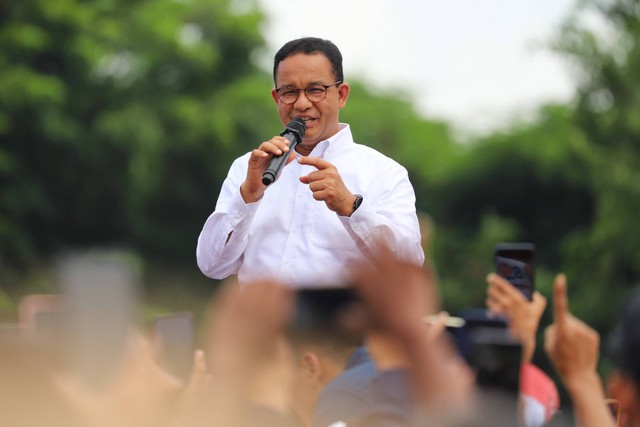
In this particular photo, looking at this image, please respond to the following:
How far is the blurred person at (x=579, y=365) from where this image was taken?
2.57 meters

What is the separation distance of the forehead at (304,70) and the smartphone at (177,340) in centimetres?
84

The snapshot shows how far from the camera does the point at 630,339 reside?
2.35 meters

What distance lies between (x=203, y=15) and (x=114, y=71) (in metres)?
3.82

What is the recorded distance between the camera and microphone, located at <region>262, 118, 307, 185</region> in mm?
3521

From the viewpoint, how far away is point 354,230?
11.8 feet

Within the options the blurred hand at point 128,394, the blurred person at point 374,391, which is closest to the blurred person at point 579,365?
the blurred person at point 374,391

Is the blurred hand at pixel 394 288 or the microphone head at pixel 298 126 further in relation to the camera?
the microphone head at pixel 298 126

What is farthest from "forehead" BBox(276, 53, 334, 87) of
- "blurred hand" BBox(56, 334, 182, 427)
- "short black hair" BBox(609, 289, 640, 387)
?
"blurred hand" BBox(56, 334, 182, 427)

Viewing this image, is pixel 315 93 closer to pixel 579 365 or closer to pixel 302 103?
pixel 302 103

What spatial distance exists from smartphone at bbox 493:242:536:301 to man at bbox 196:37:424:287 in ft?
0.84

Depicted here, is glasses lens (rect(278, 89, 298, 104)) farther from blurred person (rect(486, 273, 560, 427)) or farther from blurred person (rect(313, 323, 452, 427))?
blurred person (rect(313, 323, 452, 427))

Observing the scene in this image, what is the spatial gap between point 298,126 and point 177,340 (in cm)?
92

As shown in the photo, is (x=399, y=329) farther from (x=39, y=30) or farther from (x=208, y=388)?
(x=39, y=30)

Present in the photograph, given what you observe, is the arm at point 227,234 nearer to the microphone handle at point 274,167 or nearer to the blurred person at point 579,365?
the microphone handle at point 274,167
